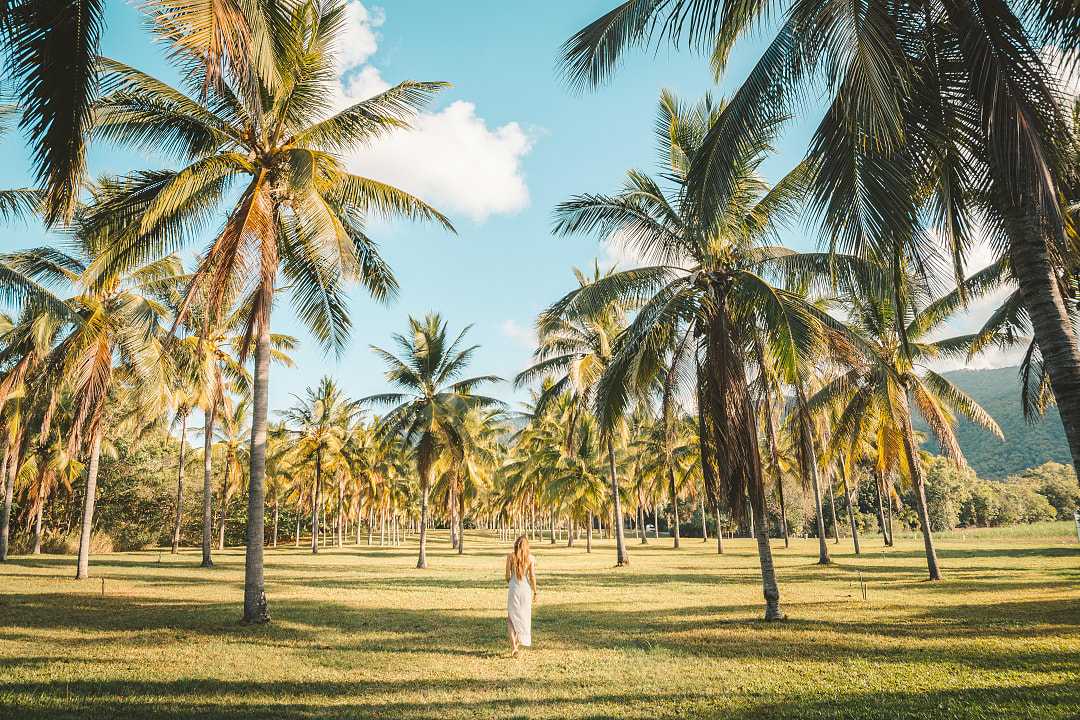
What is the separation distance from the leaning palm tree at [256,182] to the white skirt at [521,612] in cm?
512

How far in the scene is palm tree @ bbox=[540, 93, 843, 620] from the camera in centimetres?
A: 1041

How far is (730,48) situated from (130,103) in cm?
1023

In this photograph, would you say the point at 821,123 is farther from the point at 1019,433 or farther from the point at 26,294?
the point at 1019,433

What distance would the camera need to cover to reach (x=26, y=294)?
10234 mm

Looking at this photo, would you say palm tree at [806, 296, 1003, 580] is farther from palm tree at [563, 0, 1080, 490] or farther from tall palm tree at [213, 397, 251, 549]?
tall palm tree at [213, 397, 251, 549]

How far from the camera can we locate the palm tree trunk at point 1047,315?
16.3 feet

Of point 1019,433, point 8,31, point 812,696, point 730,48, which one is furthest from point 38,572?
point 1019,433

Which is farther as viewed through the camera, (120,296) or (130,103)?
(120,296)

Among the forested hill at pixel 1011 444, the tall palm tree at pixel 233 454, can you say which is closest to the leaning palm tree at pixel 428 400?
the tall palm tree at pixel 233 454

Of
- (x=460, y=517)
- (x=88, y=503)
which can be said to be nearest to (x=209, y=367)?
(x=88, y=503)

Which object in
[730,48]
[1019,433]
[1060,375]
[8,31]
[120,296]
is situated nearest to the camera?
[8,31]

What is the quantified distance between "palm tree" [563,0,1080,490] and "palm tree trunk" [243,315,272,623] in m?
8.55

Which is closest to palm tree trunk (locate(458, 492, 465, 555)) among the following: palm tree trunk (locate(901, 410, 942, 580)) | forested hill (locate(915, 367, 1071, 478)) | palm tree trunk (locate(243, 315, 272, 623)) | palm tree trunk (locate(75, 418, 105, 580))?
palm tree trunk (locate(75, 418, 105, 580))

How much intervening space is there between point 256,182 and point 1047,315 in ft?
38.2
